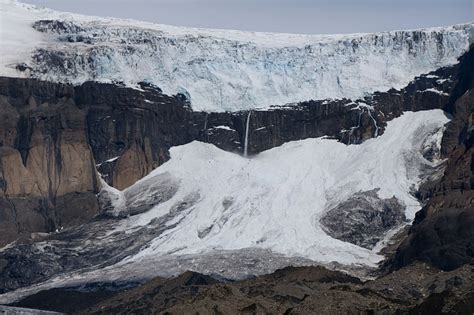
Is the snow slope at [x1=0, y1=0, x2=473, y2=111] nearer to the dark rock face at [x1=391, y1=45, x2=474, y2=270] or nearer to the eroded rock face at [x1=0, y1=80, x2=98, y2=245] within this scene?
the eroded rock face at [x1=0, y1=80, x2=98, y2=245]

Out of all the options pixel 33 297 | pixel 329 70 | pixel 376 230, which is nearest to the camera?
pixel 33 297

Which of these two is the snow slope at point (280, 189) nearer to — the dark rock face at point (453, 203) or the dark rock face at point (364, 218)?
the dark rock face at point (364, 218)

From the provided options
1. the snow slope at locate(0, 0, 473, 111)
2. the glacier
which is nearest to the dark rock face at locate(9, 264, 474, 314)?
the glacier

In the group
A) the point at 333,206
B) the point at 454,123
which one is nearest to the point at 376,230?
the point at 333,206

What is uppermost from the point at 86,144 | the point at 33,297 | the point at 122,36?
the point at 122,36

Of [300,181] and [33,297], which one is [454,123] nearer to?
[300,181]

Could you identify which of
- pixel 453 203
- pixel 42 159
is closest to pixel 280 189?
pixel 453 203

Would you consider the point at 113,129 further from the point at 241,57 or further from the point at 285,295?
the point at 285,295

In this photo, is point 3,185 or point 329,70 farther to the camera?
point 329,70
